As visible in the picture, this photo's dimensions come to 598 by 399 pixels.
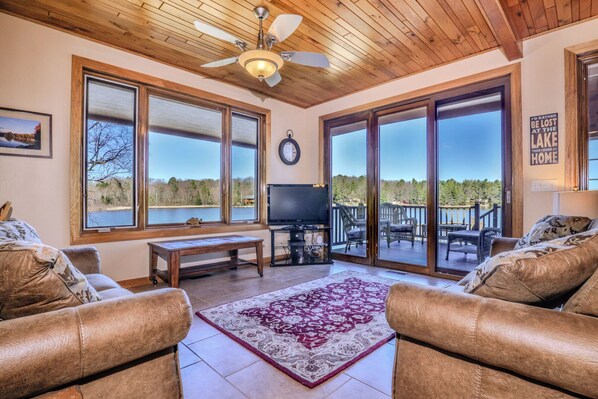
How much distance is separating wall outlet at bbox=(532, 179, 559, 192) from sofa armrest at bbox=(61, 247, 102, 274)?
4.22m

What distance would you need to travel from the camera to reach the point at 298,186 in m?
4.82

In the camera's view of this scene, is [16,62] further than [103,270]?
No

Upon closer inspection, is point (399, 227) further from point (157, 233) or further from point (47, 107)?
point (47, 107)

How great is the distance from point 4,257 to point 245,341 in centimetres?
156

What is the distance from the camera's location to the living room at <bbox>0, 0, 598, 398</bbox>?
108 centimetres

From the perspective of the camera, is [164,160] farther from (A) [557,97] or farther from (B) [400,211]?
(A) [557,97]

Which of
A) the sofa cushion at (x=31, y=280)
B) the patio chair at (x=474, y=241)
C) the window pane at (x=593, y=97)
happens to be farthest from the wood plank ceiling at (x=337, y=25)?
the sofa cushion at (x=31, y=280)

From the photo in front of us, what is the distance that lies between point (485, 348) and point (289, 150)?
177 inches

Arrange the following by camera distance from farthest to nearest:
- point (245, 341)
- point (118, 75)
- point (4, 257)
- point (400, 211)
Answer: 1. point (400, 211)
2. point (118, 75)
3. point (245, 341)
4. point (4, 257)

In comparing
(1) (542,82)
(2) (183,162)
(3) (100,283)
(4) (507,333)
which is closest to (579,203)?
(1) (542,82)

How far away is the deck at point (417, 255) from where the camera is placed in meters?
3.97

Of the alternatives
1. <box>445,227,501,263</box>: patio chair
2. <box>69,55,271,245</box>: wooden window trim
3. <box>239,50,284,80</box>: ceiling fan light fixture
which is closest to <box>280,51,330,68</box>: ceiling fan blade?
<box>239,50,284,80</box>: ceiling fan light fixture

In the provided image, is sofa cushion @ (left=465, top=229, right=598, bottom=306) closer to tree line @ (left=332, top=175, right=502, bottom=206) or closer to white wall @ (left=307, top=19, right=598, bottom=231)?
white wall @ (left=307, top=19, right=598, bottom=231)

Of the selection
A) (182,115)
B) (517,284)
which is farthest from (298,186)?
(517,284)
